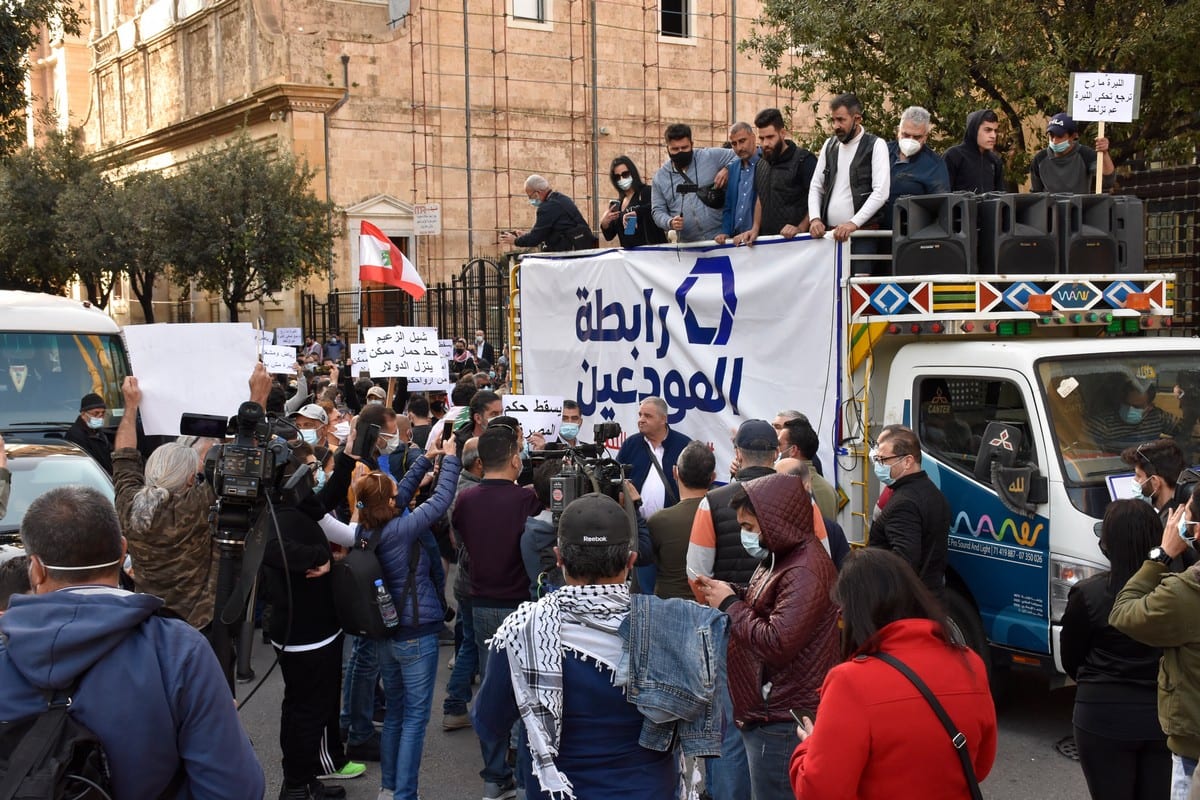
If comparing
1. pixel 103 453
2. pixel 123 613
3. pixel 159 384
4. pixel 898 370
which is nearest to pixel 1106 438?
pixel 898 370

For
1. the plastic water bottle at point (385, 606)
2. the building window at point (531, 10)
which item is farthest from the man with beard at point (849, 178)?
the building window at point (531, 10)

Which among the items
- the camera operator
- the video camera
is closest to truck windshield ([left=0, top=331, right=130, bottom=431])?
the camera operator

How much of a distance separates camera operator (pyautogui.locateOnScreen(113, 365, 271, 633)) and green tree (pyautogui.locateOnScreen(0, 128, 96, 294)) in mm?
32978

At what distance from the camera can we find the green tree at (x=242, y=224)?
1240 inches

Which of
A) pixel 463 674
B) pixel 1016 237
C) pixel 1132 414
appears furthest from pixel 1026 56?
pixel 463 674

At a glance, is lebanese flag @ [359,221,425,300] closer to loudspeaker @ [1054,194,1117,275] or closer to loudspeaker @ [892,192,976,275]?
loudspeaker @ [892,192,976,275]

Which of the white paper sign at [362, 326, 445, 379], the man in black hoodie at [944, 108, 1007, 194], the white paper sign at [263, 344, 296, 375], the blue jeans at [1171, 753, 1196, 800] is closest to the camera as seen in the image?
the blue jeans at [1171, 753, 1196, 800]

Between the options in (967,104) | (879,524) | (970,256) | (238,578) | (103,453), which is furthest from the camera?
(967,104)

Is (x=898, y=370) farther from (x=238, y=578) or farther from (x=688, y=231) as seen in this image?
(x=238, y=578)

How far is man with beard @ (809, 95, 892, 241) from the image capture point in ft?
26.6

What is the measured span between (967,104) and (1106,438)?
9.74 m

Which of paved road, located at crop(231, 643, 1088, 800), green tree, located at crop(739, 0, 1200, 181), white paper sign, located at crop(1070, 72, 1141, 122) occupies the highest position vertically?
green tree, located at crop(739, 0, 1200, 181)

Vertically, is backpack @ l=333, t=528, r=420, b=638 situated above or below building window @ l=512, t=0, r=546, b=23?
below

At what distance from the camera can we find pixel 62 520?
3.15 m
